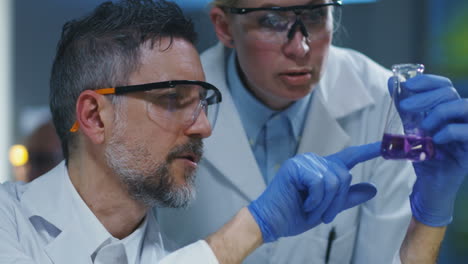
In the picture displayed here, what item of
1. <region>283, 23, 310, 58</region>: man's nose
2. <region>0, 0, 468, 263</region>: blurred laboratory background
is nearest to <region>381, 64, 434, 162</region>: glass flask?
<region>283, 23, 310, 58</region>: man's nose

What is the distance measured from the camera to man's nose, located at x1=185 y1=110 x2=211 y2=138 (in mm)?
1657

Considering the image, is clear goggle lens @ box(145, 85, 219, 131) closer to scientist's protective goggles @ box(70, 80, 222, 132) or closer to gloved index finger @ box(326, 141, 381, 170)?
scientist's protective goggles @ box(70, 80, 222, 132)

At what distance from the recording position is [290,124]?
210 centimetres

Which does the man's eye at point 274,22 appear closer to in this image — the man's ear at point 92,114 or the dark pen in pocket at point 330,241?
the man's ear at point 92,114

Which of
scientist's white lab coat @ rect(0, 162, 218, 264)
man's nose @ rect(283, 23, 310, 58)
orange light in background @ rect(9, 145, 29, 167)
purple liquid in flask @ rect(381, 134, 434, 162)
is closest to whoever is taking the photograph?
purple liquid in flask @ rect(381, 134, 434, 162)

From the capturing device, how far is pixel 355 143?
2.10 meters

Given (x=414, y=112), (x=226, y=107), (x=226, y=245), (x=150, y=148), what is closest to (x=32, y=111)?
(x=226, y=107)

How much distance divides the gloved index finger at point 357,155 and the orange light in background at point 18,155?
7.18ft

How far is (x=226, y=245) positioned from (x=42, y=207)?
0.55 meters

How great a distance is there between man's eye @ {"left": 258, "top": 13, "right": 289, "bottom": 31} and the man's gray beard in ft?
1.80

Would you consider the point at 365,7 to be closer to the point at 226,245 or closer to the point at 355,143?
the point at 355,143

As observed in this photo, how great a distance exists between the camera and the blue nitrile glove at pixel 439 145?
1.42 meters

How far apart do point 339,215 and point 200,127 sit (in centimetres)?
65

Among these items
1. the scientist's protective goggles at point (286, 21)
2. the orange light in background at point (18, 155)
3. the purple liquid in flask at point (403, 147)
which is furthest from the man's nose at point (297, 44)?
the orange light in background at point (18, 155)
